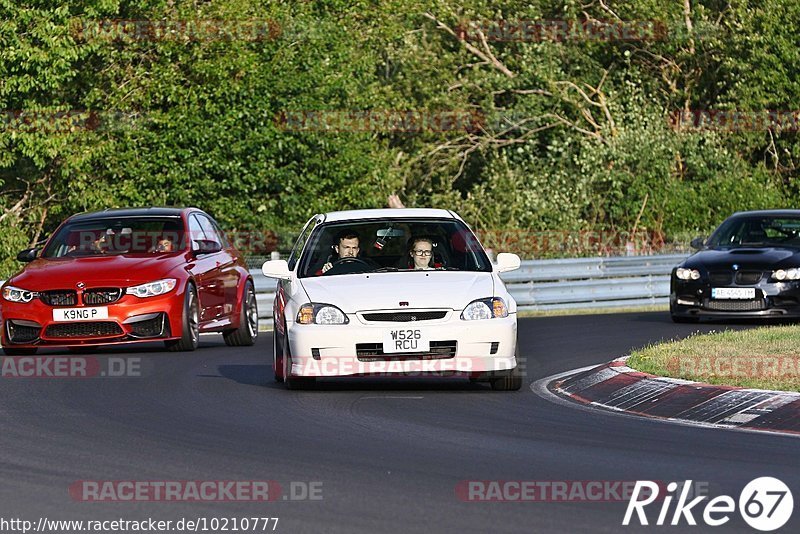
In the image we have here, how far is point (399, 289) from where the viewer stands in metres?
13.0

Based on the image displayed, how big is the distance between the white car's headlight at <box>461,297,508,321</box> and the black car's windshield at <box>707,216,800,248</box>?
1080 centimetres

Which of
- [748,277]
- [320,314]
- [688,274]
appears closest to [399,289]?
[320,314]

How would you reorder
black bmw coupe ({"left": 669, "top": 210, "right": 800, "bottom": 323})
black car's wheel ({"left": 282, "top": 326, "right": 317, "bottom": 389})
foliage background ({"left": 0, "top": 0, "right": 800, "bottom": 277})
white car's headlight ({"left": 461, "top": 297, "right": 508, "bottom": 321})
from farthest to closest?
foliage background ({"left": 0, "top": 0, "right": 800, "bottom": 277})
black bmw coupe ({"left": 669, "top": 210, "right": 800, "bottom": 323})
black car's wheel ({"left": 282, "top": 326, "right": 317, "bottom": 389})
white car's headlight ({"left": 461, "top": 297, "right": 508, "bottom": 321})

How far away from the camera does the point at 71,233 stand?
18578mm

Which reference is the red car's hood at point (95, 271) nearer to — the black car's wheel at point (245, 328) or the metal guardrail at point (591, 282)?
the black car's wheel at point (245, 328)

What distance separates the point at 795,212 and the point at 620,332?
3.62 m

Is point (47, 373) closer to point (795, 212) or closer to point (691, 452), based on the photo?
point (691, 452)

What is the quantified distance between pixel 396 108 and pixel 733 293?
77.8ft

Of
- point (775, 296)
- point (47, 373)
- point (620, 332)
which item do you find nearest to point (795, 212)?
point (775, 296)

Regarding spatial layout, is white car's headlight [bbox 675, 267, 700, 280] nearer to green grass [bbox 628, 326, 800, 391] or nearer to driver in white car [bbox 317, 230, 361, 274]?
green grass [bbox 628, 326, 800, 391]

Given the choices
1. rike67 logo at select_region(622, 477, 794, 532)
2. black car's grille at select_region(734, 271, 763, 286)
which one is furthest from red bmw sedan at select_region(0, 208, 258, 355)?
rike67 logo at select_region(622, 477, 794, 532)

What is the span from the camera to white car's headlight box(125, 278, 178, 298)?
17.1 m

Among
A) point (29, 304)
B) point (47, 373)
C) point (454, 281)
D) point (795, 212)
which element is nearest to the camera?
point (454, 281)

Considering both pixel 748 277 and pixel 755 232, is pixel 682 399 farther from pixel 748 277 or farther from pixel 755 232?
pixel 755 232
